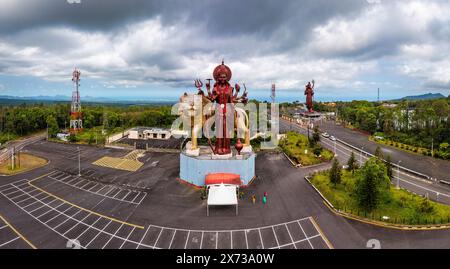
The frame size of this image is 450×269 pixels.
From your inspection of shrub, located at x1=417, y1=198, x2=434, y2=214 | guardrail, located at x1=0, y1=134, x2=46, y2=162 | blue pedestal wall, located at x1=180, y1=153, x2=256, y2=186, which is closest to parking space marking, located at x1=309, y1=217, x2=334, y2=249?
shrub, located at x1=417, y1=198, x2=434, y2=214

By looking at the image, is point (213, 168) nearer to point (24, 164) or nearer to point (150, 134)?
point (24, 164)

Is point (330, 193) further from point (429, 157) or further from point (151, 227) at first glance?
point (429, 157)

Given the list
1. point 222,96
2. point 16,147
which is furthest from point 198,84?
point 16,147

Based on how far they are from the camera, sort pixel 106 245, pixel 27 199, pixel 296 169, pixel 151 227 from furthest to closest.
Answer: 1. pixel 296 169
2. pixel 27 199
3. pixel 151 227
4. pixel 106 245

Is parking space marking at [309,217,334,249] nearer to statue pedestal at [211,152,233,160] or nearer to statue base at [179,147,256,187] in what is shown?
statue base at [179,147,256,187]

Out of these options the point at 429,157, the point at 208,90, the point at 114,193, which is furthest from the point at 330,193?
the point at 429,157

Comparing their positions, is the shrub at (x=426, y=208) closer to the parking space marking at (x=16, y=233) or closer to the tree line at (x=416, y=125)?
the tree line at (x=416, y=125)

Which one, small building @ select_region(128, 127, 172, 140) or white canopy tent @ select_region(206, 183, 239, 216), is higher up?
small building @ select_region(128, 127, 172, 140)
